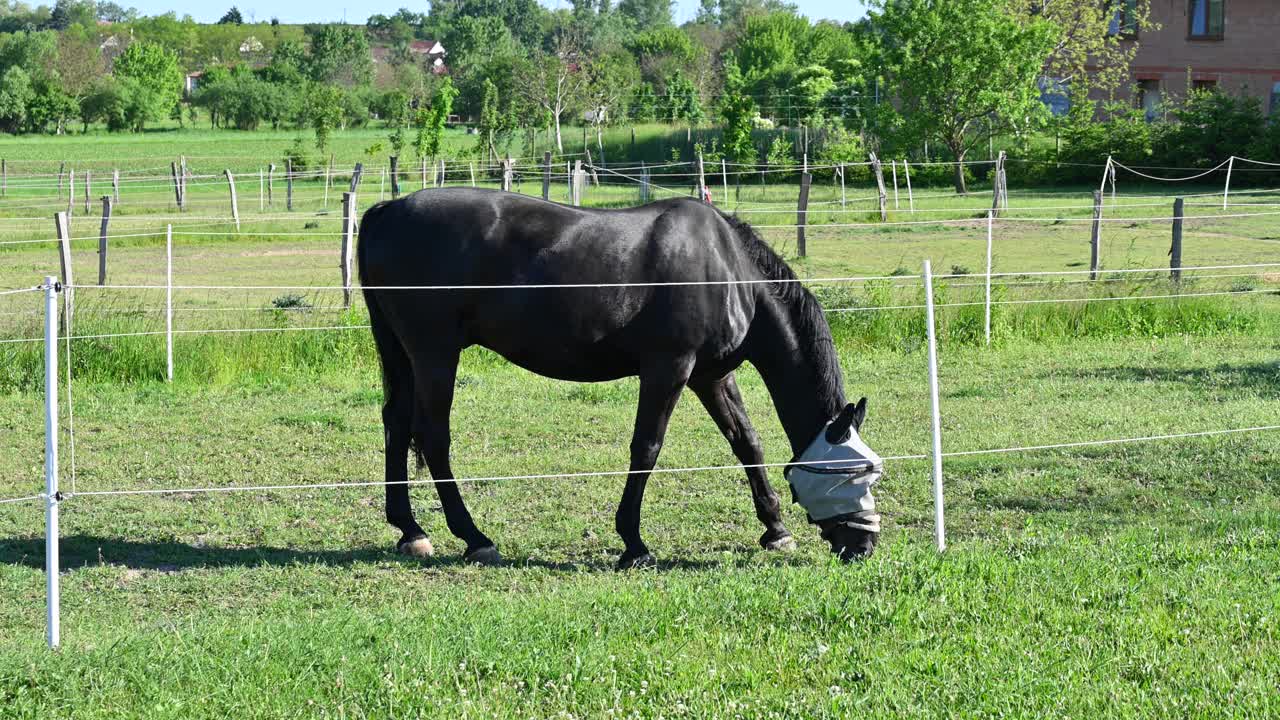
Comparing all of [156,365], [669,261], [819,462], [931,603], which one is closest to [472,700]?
[931,603]

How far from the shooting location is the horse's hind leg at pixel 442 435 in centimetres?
646


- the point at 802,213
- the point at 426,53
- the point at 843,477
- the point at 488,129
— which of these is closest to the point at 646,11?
the point at 426,53

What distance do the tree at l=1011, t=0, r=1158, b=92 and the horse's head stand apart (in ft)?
118

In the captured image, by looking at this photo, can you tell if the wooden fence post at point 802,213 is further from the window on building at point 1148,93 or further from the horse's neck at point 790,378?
the window on building at point 1148,93

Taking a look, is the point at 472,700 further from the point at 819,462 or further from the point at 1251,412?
the point at 1251,412

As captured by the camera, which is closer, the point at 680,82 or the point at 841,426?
the point at 841,426

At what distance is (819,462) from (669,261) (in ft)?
4.16

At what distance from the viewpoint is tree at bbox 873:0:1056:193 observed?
34500mm

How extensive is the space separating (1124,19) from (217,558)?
140 feet

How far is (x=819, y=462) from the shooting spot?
6.16m

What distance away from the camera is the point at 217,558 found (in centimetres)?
636

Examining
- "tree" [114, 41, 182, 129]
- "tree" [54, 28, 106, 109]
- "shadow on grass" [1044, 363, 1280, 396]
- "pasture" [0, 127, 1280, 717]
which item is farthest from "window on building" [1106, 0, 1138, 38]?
"tree" [54, 28, 106, 109]

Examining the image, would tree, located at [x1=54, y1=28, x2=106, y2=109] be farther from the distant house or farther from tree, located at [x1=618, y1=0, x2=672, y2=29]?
tree, located at [x1=618, y1=0, x2=672, y2=29]

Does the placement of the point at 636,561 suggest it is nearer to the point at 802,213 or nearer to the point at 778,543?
the point at 778,543
